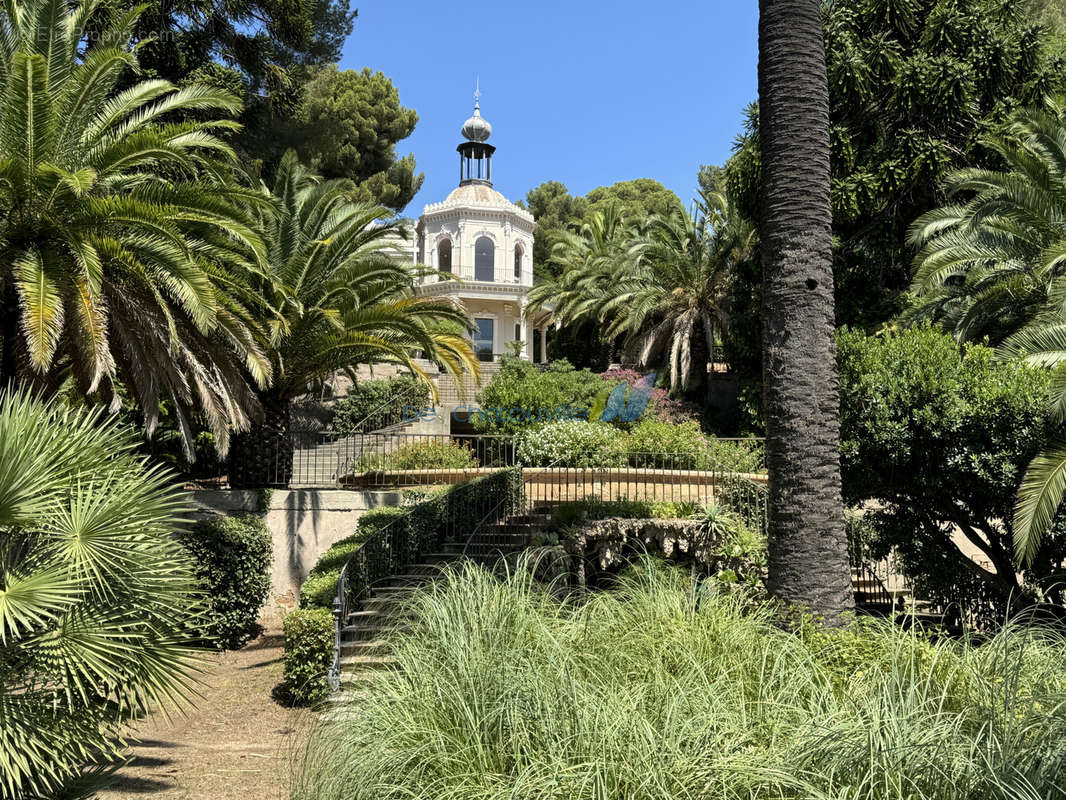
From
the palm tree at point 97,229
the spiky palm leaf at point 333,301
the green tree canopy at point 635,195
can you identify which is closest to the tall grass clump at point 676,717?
the palm tree at point 97,229

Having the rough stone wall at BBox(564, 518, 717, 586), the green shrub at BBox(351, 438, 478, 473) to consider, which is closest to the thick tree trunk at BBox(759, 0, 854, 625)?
Result: the rough stone wall at BBox(564, 518, 717, 586)

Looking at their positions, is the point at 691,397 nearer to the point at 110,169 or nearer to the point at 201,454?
the point at 201,454

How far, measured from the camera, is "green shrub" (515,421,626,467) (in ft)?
56.0

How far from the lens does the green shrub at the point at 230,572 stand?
11.7 metres

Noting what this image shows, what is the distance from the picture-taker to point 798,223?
6469 millimetres

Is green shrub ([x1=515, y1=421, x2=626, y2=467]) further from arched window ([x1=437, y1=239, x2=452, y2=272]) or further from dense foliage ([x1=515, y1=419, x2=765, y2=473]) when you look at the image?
arched window ([x1=437, y1=239, x2=452, y2=272])

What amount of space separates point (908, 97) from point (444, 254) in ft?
83.4

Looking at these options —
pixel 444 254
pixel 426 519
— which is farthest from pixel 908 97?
pixel 444 254

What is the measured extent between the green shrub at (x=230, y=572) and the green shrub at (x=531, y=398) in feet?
29.6

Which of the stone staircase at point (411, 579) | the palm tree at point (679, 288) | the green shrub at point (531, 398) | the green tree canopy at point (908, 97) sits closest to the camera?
the stone staircase at point (411, 579)

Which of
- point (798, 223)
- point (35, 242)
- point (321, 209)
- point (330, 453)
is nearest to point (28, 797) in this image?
point (798, 223)

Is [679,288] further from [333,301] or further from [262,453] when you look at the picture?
[262,453]

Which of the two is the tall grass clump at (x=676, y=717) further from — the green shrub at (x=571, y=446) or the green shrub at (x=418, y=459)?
the green shrub at (x=418, y=459)

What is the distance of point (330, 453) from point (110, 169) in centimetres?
1042
